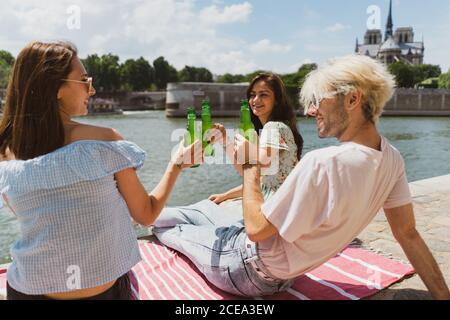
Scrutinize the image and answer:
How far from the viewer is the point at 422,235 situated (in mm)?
2725

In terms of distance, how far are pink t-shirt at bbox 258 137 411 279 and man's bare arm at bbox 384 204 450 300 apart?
16 cm

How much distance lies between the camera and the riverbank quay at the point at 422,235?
188cm

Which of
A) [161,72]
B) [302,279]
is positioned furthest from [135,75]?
[302,279]

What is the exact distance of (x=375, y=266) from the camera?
85.6 inches

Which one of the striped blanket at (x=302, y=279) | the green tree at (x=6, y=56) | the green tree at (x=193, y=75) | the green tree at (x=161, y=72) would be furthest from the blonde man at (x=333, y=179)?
the green tree at (x=193, y=75)

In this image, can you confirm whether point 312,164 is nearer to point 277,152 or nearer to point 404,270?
point 277,152

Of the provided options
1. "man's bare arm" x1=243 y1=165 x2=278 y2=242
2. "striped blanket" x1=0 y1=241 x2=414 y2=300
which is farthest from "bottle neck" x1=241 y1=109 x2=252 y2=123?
"striped blanket" x1=0 y1=241 x2=414 y2=300

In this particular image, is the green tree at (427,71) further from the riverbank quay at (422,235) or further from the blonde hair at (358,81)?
the blonde hair at (358,81)

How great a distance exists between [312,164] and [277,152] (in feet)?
2.74

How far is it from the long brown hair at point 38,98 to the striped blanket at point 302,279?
3.20 ft

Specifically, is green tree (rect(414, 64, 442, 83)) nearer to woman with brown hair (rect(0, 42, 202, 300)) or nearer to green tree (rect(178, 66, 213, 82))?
green tree (rect(178, 66, 213, 82))

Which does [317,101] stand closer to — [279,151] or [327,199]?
[327,199]

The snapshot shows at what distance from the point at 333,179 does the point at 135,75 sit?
64074 mm
